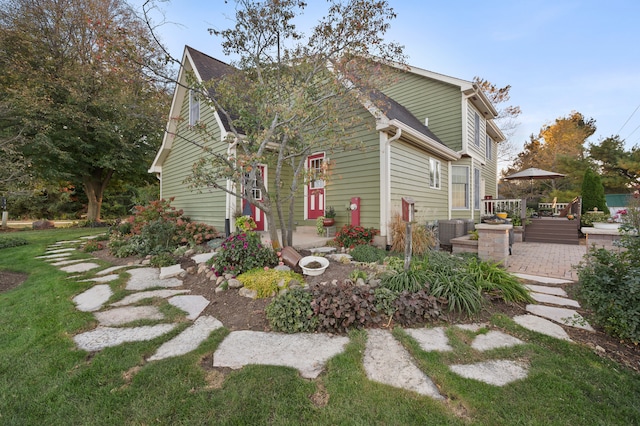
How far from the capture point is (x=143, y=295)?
3.55 m

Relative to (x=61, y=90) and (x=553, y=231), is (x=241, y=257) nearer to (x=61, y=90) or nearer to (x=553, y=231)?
(x=553, y=231)

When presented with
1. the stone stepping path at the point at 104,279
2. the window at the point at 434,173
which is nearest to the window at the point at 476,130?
the window at the point at 434,173

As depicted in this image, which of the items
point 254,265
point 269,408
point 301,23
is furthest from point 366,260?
point 301,23

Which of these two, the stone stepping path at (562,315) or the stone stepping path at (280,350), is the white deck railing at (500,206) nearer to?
the stone stepping path at (562,315)

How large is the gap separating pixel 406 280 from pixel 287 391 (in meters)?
1.95

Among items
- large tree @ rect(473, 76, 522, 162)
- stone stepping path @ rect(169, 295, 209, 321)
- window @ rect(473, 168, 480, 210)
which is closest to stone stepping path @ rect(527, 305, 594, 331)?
stone stepping path @ rect(169, 295, 209, 321)

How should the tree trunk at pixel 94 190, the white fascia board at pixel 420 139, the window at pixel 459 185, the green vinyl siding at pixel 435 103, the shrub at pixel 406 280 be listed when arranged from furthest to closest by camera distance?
the tree trunk at pixel 94 190 → the window at pixel 459 185 → the green vinyl siding at pixel 435 103 → the white fascia board at pixel 420 139 → the shrub at pixel 406 280

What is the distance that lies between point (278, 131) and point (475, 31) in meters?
7.64

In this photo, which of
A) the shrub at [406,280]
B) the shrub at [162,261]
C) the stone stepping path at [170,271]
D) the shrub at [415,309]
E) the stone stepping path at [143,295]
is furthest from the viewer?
the shrub at [162,261]

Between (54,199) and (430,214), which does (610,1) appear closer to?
(430,214)

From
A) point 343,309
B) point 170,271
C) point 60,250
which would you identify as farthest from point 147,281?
point 60,250

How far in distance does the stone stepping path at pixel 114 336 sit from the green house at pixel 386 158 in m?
3.40

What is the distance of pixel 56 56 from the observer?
39.8 feet

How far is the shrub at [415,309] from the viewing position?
108 inches
